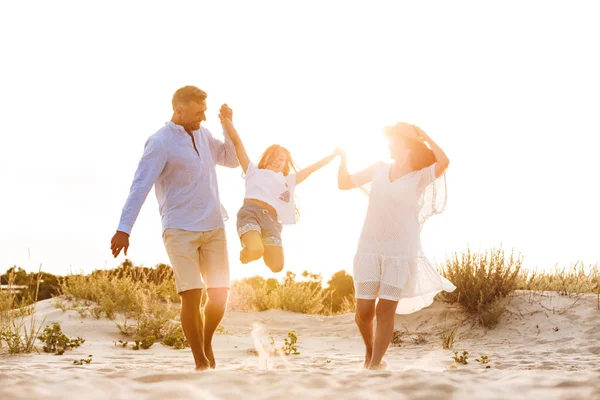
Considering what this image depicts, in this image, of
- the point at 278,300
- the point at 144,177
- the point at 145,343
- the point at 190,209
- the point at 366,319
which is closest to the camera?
the point at 144,177

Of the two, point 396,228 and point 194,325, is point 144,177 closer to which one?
point 194,325

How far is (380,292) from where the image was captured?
5.37 meters

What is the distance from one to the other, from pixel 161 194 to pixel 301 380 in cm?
235

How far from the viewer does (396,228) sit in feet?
17.8

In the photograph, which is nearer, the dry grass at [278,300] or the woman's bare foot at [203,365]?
the woman's bare foot at [203,365]

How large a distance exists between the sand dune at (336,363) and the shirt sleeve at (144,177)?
119 cm

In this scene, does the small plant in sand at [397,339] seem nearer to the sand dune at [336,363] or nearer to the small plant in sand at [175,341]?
the sand dune at [336,363]

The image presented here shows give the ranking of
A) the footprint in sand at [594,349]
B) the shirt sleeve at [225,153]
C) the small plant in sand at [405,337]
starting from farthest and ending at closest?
the small plant in sand at [405,337]
the footprint in sand at [594,349]
the shirt sleeve at [225,153]

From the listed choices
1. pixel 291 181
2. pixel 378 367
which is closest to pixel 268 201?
pixel 291 181

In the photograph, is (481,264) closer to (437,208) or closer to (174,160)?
(437,208)

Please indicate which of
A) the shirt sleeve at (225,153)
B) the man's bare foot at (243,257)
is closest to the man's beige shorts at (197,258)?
the man's bare foot at (243,257)

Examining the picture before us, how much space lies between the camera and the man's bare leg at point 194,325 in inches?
205

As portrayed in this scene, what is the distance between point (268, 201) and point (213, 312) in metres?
1.29

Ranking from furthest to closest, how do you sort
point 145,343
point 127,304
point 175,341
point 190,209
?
point 127,304, point 175,341, point 145,343, point 190,209
